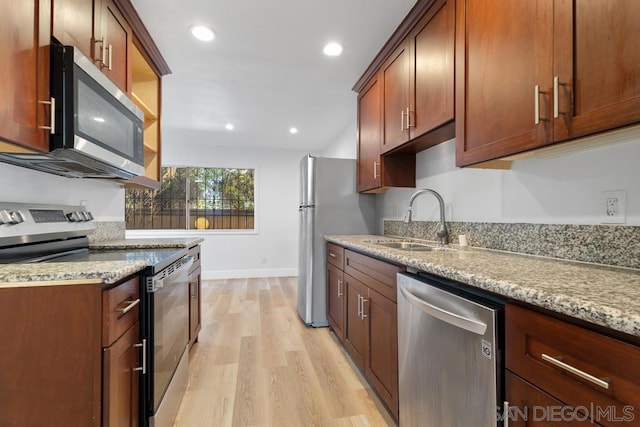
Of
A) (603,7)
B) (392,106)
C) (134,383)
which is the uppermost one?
(392,106)

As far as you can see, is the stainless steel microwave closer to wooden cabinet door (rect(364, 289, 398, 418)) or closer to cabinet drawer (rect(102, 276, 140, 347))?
cabinet drawer (rect(102, 276, 140, 347))

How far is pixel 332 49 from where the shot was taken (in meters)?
2.24

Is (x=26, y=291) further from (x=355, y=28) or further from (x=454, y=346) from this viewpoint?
(x=355, y=28)

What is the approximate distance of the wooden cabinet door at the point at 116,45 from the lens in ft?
5.29

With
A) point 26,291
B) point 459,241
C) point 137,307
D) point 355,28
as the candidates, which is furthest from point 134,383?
point 355,28

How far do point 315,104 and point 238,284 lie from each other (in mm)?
3087

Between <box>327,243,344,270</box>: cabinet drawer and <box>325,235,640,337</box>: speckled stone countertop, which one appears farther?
<box>327,243,344,270</box>: cabinet drawer

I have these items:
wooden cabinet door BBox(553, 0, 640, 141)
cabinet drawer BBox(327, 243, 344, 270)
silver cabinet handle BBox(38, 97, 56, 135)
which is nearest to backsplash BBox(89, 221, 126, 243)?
silver cabinet handle BBox(38, 97, 56, 135)

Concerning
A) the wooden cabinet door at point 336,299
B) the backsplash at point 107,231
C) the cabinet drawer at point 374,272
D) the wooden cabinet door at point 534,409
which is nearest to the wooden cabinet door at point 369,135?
the cabinet drawer at point 374,272

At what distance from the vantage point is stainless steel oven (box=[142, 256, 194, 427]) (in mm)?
1252

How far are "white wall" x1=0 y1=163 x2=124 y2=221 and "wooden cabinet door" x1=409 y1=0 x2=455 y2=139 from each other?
7.19 feet

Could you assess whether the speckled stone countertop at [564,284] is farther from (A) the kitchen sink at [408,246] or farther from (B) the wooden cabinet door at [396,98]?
(B) the wooden cabinet door at [396,98]

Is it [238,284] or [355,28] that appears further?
[238,284]

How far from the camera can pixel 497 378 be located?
844 mm
